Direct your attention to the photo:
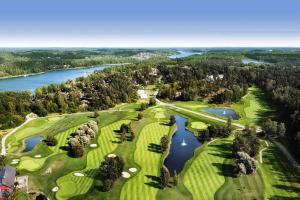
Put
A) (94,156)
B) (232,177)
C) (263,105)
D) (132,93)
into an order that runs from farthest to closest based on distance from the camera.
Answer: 1. (132,93)
2. (263,105)
3. (94,156)
4. (232,177)

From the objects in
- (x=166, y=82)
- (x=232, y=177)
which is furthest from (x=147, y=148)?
(x=166, y=82)

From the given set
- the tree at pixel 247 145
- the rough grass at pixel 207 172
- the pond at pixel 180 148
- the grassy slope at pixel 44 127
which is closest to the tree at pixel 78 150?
the grassy slope at pixel 44 127

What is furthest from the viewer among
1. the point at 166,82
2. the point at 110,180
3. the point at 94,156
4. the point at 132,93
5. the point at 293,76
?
the point at 166,82

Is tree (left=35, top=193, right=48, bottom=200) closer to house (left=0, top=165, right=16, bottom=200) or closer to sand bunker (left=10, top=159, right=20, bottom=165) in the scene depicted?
house (left=0, top=165, right=16, bottom=200)

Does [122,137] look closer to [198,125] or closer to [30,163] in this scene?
[30,163]

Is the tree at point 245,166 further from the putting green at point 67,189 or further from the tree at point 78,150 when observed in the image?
the tree at point 78,150

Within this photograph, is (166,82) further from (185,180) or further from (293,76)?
(185,180)

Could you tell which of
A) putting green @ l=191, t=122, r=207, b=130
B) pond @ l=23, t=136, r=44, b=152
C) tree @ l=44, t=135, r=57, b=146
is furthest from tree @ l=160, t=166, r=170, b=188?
pond @ l=23, t=136, r=44, b=152
